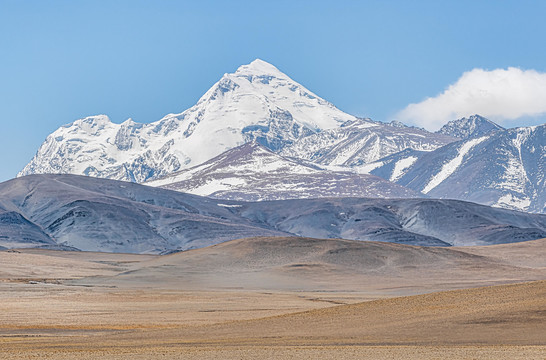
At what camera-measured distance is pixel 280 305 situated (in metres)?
93.5

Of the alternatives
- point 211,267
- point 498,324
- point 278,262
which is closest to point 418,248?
point 278,262

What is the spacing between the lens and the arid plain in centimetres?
4631

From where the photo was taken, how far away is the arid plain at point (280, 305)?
46312 millimetres

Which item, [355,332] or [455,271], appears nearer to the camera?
[355,332]

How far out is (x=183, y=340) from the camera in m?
52.3

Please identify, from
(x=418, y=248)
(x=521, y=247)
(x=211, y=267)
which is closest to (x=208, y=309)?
(x=211, y=267)

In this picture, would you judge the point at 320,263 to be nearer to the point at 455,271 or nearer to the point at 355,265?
the point at 355,265

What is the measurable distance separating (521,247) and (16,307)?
136789mm

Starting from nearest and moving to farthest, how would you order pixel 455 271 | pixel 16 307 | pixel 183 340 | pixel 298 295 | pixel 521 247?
pixel 183 340, pixel 16 307, pixel 298 295, pixel 455 271, pixel 521 247

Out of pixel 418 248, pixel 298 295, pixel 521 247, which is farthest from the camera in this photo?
pixel 521 247

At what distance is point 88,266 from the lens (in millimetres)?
174375

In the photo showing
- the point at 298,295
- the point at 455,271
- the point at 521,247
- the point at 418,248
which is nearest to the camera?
the point at 298,295

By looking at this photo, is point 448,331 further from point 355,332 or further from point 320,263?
point 320,263

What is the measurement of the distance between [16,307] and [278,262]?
78652mm
